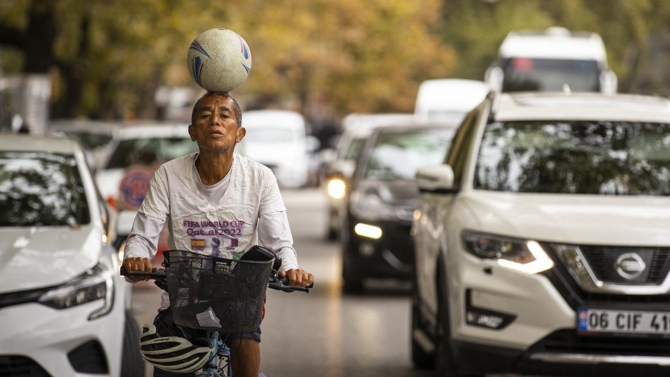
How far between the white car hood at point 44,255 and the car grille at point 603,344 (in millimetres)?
2383

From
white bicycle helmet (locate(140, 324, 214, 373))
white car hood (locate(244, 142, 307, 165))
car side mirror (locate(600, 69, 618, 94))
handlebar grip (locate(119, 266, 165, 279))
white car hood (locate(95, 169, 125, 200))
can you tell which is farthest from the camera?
white car hood (locate(244, 142, 307, 165))

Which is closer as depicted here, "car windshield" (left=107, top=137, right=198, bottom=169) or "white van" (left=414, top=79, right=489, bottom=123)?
"car windshield" (left=107, top=137, right=198, bottom=169)

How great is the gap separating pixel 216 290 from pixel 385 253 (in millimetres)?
10204

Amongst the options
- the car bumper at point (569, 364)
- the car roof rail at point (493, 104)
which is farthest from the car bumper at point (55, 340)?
the car roof rail at point (493, 104)

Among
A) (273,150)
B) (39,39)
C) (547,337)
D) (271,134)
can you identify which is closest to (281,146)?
(273,150)

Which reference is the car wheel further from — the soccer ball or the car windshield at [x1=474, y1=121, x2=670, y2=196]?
the soccer ball

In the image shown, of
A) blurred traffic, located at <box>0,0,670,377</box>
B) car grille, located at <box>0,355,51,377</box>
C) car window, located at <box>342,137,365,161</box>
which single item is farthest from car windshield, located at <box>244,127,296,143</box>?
car grille, located at <box>0,355,51,377</box>

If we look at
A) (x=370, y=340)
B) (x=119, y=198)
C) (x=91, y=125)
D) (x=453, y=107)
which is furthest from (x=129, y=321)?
(x=453, y=107)

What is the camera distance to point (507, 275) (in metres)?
8.09

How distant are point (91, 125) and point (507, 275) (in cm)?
2180

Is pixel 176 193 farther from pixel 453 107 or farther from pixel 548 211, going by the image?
pixel 453 107

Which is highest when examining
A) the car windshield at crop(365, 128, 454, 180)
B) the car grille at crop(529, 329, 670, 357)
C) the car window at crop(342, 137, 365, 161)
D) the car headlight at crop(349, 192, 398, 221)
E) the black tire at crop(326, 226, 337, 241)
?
the car grille at crop(529, 329, 670, 357)

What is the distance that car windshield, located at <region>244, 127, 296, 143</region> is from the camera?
43.1 m

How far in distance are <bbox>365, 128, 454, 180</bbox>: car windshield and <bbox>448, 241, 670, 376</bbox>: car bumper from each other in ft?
25.7
